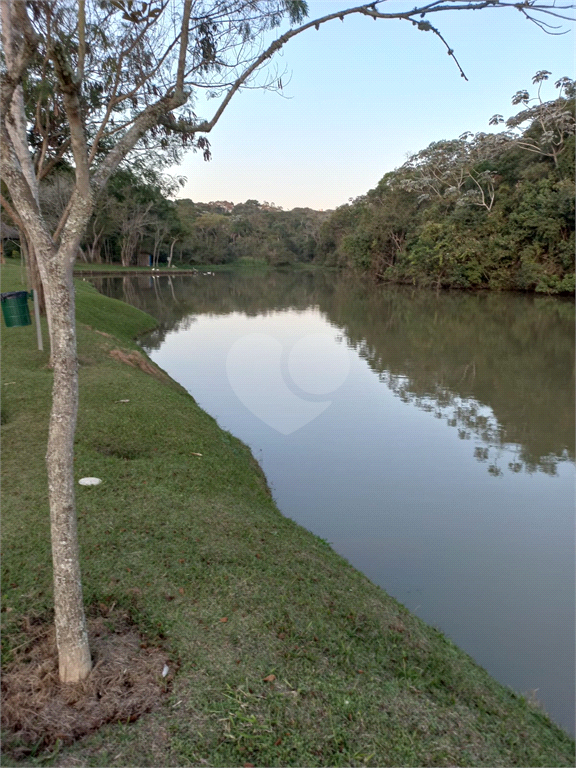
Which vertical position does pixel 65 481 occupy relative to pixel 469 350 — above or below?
above

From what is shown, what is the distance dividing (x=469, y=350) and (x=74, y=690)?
657 inches

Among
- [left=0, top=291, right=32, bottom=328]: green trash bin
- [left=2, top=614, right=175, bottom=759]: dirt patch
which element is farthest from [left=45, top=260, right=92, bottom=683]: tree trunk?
[left=0, top=291, right=32, bottom=328]: green trash bin

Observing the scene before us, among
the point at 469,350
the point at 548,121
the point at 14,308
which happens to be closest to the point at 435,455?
the point at 14,308

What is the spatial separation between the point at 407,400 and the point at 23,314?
25.1ft

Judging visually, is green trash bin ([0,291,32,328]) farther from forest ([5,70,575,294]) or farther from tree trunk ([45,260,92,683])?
tree trunk ([45,260,92,683])

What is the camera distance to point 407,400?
12.2 meters

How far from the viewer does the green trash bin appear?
Answer: 32.7ft

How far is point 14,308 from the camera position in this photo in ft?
33.2

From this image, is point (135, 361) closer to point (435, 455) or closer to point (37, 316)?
point (37, 316)

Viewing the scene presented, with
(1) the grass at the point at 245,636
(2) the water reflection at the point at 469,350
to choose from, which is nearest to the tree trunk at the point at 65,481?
(1) the grass at the point at 245,636

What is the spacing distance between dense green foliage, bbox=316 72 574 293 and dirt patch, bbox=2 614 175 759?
108 feet

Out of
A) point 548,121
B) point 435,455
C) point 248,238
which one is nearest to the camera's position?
point 435,455

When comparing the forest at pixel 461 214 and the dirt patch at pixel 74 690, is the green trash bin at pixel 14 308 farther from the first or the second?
the dirt patch at pixel 74 690

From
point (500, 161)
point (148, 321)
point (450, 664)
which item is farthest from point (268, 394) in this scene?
point (500, 161)
